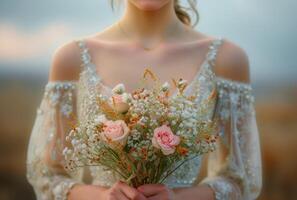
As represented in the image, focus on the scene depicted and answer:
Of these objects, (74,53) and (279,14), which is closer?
(74,53)

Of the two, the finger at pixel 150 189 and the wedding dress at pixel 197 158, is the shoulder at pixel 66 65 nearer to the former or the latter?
the wedding dress at pixel 197 158

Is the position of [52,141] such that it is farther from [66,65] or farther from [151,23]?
[151,23]

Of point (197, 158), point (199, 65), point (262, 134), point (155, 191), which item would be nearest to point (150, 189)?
point (155, 191)

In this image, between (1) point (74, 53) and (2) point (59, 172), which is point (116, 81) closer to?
(1) point (74, 53)

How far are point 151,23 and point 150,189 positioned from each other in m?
0.48

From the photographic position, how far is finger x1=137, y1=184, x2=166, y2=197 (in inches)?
43.8

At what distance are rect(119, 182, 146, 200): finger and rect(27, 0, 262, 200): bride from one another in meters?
0.21

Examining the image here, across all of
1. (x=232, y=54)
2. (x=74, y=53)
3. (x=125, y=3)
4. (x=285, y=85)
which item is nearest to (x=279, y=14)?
(x=285, y=85)

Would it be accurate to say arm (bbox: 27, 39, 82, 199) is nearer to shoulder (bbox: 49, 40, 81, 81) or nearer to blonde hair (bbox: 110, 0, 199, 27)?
shoulder (bbox: 49, 40, 81, 81)

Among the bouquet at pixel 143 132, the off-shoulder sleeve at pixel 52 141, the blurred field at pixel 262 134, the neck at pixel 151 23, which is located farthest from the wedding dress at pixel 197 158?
the blurred field at pixel 262 134

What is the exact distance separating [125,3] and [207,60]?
0.26 meters

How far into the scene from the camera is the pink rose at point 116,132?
3.32 ft

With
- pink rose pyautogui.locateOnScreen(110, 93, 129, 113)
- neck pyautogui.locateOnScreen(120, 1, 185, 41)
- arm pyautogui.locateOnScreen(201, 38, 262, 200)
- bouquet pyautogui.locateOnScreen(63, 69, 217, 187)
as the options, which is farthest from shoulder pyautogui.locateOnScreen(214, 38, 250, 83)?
pink rose pyautogui.locateOnScreen(110, 93, 129, 113)

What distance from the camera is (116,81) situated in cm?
137
